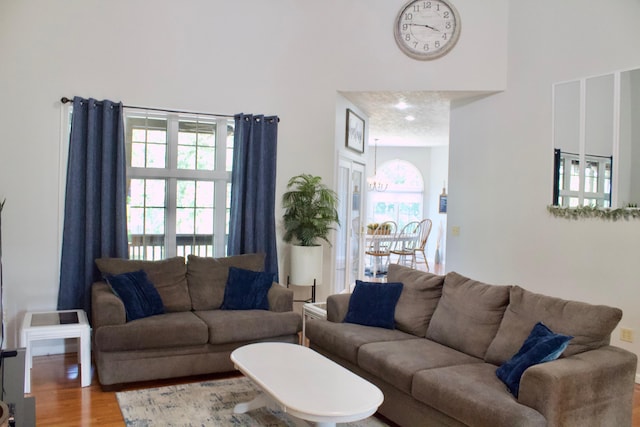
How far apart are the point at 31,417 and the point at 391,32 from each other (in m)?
4.93

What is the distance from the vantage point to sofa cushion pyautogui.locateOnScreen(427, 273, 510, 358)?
3.22 m

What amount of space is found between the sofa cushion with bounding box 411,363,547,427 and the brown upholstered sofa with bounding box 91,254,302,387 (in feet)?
5.34

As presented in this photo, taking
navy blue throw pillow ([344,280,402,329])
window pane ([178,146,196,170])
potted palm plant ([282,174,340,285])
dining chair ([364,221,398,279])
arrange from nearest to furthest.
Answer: navy blue throw pillow ([344,280,402,329])
window pane ([178,146,196,170])
potted palm plant ([282,174,340,285])
dining chair ([364,221,398,279])

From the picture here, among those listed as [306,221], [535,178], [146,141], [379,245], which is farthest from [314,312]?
[379,245]

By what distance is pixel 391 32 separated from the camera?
5480 mm

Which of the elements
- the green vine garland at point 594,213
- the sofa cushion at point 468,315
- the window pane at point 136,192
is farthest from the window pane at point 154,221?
the green vine garland at point 594,213

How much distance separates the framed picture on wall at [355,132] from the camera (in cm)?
605

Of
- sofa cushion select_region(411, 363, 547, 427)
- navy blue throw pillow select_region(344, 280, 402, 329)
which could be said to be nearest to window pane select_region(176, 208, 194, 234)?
navy blue throw pillow select_region(344, 280, 402, 329)

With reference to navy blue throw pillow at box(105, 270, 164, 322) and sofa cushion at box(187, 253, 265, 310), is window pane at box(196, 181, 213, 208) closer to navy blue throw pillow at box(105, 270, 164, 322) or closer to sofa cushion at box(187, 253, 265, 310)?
sofa cushion at box(187, 253, 265, 310)

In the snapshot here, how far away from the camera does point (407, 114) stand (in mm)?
7172

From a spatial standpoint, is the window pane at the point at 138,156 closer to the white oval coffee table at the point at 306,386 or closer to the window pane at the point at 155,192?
the window pane at the point at 155,192

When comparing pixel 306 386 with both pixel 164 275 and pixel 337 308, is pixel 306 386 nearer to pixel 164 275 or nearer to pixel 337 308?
pixel 337 308

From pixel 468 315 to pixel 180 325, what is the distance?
2.07 m

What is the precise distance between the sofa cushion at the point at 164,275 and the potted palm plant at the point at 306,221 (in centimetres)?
122
